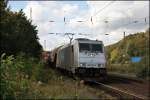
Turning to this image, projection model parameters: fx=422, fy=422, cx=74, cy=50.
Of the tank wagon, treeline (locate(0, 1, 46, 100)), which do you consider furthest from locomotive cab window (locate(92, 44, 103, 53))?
treeline (locate(0, 1, 46, 100))

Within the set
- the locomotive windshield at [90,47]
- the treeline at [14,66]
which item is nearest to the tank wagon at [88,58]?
the locomotive windshield at [90,47]

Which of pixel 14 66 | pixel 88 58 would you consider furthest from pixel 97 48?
pixel 14 66

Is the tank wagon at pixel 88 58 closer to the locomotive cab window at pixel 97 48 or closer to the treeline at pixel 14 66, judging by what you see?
the locomotive cab window at pixel 97 48

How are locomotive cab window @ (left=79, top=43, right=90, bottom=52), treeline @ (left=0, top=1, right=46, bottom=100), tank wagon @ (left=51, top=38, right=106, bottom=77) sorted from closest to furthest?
treeline @ (left=0, top=1, right=46, bottom=100) → tank wagon @ (left=51, top=38, right=106, bottom=77) → locomotive cab window @ (left=79, top=43, right=90, bottom=52)

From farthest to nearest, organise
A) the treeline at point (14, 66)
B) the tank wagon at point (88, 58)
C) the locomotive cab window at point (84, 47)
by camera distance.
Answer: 1. the locomotive cab window at point (84, 47)
2. the tank wagon at point (88, 58)
3. the treeline at point (14, 66)

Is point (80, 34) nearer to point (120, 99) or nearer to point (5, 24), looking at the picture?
point (5, 24)

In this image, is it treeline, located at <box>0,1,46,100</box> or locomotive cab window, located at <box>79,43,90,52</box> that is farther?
locomotive cab window, located at <box>79,43,90,52</box>

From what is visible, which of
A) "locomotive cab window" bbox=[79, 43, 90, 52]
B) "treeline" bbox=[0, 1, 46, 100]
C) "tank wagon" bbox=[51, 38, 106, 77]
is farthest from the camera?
"locomotive cab window" bbox=[79, 43, 90, 52]

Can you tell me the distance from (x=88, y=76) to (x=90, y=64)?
805 mm

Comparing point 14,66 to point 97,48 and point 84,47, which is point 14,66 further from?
point 97,48

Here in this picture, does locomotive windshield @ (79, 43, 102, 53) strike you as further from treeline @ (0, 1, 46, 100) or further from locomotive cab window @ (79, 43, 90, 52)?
treeline @ (0, 1, 46, 100)

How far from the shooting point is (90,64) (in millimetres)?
27781

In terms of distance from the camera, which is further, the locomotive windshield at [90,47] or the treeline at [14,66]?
the locomotive windshield at [90,47]

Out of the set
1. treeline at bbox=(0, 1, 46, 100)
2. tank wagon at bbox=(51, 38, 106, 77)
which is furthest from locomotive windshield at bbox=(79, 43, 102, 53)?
treeline at bbox=(0, 1, 46, 100)
